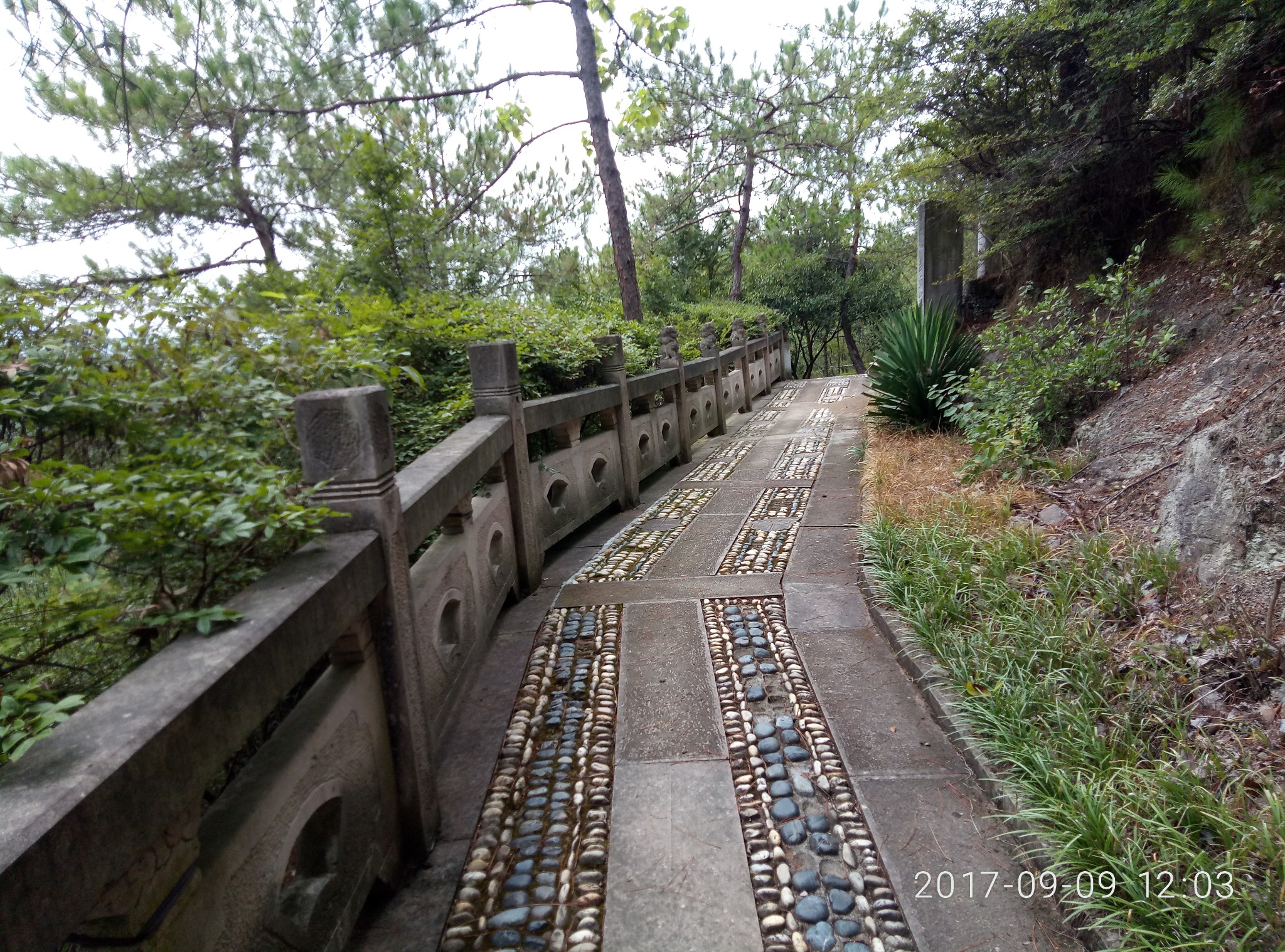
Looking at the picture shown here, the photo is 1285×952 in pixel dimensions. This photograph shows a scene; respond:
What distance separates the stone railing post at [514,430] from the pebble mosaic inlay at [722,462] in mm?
2977

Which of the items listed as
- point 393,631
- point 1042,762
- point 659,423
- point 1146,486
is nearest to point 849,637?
point 1042,762

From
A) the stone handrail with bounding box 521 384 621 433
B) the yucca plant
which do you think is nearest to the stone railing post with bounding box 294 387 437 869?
the stone handrail with bounding box 521 384 621 433

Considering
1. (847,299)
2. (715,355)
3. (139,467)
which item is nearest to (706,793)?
(139,467)

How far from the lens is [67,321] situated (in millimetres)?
2355

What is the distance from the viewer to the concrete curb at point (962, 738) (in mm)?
1767

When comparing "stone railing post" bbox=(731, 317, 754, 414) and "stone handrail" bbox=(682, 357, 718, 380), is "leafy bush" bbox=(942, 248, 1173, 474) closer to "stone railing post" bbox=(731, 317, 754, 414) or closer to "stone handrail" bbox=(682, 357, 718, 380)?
"stone handrail" bbox=(682, 357, 718, 380)

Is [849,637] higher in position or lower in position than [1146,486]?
lower

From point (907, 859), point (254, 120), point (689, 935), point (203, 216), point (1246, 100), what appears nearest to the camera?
point (689, 935)

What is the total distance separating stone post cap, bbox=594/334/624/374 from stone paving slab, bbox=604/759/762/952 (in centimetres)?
359

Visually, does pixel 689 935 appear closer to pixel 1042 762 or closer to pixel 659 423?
pixel 1042 762

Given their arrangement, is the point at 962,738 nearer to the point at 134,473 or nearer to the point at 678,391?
the point at 134,473

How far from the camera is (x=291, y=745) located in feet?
5.36

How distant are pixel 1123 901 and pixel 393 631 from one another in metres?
1.89

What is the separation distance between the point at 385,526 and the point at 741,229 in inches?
701
